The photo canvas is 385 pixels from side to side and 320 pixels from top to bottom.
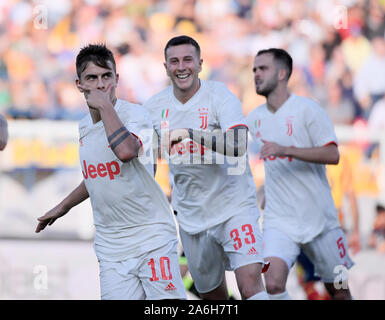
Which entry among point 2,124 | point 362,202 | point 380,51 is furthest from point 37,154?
point 2,124

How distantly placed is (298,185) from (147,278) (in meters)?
2.04

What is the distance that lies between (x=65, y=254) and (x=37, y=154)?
1894mm

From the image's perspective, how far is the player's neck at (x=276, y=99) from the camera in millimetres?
6301

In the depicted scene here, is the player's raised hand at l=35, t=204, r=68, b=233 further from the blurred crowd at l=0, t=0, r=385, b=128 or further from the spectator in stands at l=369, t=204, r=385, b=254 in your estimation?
the blurred crowd at l=0, t=0, r=385, b=128

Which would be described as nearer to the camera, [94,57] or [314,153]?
[94,57]

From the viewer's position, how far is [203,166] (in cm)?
526

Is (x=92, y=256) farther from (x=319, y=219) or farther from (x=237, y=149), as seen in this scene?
(x=237, y=149)

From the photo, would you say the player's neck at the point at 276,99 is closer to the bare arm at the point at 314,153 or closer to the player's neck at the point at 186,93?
the bare arm at the point at 314,153

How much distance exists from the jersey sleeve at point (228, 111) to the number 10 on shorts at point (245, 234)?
0.74 m

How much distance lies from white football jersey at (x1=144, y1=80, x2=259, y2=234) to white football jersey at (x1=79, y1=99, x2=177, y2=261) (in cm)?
71

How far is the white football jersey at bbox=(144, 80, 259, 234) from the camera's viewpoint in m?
5.19

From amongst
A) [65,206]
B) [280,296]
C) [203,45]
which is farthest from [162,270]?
[203,45]

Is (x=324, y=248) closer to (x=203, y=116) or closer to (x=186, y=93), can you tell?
(x=203, y=116)

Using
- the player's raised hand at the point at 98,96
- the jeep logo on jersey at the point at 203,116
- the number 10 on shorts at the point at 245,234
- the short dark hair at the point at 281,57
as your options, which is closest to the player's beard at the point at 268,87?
the short dark hair at the point at 281,57
